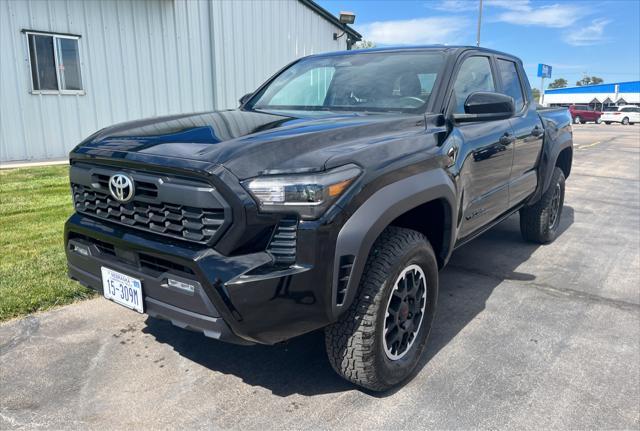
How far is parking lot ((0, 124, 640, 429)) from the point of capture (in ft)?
8.30

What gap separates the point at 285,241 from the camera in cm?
215

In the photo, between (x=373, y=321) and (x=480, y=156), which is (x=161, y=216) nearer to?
(x=373, y=321)

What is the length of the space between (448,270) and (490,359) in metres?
1.66

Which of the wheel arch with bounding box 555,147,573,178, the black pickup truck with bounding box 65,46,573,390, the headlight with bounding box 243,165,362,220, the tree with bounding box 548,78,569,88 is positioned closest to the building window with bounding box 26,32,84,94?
the black pickup truck with bounding box 65,46,573,390

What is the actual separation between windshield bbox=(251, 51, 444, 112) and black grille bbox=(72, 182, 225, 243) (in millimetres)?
1501

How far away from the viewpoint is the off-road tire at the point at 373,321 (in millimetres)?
2447

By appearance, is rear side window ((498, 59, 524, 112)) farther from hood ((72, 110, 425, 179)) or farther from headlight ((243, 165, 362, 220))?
headlight ((243, 165, 362, 220))

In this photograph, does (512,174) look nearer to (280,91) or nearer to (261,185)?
(280,91)

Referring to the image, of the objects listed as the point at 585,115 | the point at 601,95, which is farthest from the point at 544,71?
the point at 601,95

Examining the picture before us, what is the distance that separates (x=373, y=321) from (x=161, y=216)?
1.10 m

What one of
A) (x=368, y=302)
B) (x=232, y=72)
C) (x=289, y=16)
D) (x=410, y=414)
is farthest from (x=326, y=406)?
(x=289, y=16)

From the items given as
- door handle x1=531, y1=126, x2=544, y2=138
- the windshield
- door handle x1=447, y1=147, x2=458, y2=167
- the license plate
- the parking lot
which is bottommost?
the parking lot

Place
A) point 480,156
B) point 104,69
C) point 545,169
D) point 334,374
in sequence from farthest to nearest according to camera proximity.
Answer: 1. point 104,69
2. point 545,169
3. point 480,156
4. point 334,374

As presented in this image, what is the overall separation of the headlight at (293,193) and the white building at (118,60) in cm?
954
